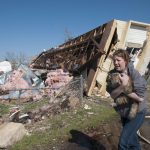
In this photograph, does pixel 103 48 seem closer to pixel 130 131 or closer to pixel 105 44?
pixel 105 44

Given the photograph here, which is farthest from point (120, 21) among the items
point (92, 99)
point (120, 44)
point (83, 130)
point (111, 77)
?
point (111, 77)

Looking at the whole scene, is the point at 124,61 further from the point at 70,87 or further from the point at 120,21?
the point at 120,21

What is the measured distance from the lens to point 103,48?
12.8m

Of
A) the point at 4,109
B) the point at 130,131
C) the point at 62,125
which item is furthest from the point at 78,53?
the point at 130,131

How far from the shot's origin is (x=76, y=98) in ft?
33.8

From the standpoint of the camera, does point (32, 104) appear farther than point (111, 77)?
Yes

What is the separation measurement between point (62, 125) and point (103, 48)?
542cm

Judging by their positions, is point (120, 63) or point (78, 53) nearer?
point (120, 63)

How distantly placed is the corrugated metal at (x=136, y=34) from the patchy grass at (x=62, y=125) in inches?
170

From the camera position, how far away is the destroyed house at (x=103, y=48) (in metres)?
12.9

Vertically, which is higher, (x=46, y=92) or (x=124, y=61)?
(x=124, y=61)

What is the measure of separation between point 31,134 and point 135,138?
11.0 feet

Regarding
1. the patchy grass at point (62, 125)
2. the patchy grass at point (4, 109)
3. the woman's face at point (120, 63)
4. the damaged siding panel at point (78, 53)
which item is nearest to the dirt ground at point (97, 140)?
the patchy grass at point (62, 125)

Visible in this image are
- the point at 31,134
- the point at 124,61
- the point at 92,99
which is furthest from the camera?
the point at 92,99
